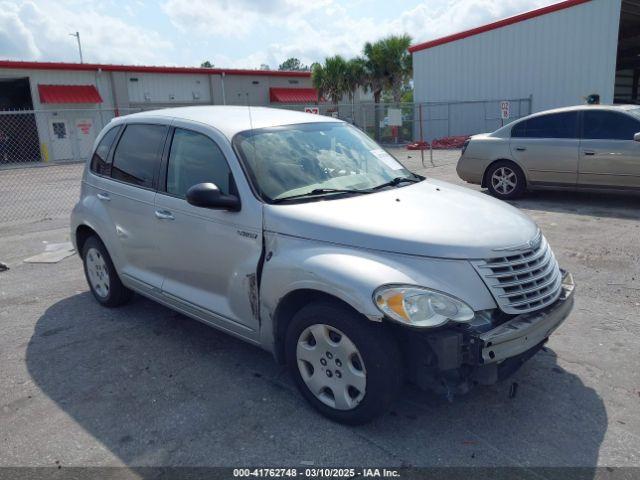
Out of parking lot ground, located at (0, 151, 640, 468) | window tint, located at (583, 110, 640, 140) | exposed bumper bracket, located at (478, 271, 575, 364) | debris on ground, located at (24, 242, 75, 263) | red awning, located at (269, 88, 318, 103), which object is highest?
red awning, located at (269, 88, 318, 103)

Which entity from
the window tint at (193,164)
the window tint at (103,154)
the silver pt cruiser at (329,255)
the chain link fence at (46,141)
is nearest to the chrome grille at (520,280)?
the silver pt cruiser at (329,255)

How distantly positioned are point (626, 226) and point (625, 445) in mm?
5567

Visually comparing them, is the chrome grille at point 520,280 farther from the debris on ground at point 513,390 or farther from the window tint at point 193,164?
the window tint at point 193,164

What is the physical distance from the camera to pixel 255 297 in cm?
338

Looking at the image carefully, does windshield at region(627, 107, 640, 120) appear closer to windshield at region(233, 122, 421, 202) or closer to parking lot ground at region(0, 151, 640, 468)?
parking lot ground at region(0, 151, 640, 468)

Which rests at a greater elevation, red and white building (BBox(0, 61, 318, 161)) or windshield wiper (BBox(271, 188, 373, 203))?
red and white building (BBox(0, 61, 318, 161))

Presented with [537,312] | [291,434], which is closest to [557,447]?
[537,312]

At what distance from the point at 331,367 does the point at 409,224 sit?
93 centimetres

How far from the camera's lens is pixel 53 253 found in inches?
287

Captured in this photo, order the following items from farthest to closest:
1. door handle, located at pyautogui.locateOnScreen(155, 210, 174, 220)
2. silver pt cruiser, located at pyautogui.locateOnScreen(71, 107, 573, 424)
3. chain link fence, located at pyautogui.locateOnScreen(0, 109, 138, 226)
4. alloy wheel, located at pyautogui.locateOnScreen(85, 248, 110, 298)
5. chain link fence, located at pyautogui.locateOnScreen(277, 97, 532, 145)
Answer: chain link fence, located at pyautogui.locateOnScreen(277, 97, 532, 145), chain link fence, located at pyautogui.locateOnScreen(0, 109, 138, 226), alloy wheel, located at pyautogui.locateOnScreen(85, 248, 110, 298), door handle, located at pyautogui.locateOnScreen(155, 210, 174, 220), silver pt cruiser, located at pyautogui.locateOnScreen(71, 107, 573, 424)

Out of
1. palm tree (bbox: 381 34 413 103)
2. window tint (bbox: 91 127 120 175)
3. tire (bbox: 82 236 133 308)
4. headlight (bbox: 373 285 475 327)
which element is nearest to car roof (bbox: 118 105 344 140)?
window tint (bbox: 91 127 120 175)

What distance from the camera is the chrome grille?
284cm

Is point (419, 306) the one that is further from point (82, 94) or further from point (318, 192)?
point (82, 94)

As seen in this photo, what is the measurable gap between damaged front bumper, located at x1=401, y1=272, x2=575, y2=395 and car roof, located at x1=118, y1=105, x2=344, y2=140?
1.91m
